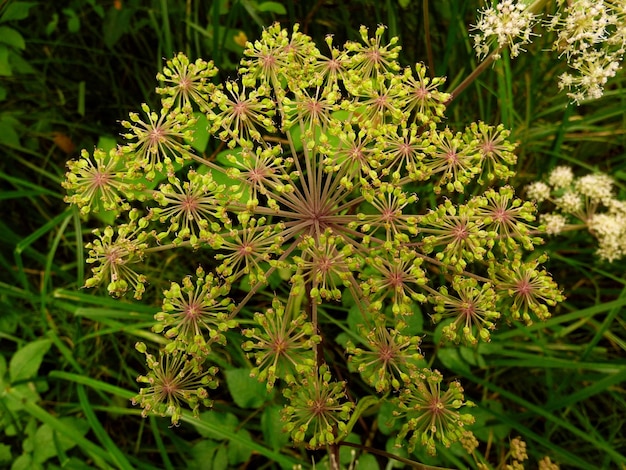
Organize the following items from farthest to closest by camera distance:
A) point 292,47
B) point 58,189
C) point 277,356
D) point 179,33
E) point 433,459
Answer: point 58,189, point 179,33, point 433,459, point 292,47, point 277,356

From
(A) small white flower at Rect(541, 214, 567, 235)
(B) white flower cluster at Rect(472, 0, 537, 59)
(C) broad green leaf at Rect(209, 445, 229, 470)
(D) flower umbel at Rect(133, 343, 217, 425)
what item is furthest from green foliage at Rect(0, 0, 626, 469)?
(D) flower umbel at Rect(133, 343, 217, 425)

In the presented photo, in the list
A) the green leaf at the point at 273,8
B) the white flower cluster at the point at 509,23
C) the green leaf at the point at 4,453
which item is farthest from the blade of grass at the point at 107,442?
the white flower cluster at the point at 509,23

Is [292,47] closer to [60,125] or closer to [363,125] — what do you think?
[363,125]

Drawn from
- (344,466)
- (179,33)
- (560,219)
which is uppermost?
(179,33)

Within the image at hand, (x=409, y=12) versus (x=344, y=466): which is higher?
(x=409, y=12)

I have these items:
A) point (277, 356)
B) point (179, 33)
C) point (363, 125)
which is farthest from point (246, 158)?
point (179, 33)

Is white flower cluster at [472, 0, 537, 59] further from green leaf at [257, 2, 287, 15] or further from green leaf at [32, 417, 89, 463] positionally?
green leaf at [32, 417, 89, 463]

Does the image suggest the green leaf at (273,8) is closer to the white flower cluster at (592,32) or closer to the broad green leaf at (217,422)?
the white flower cluster at (592,32)
